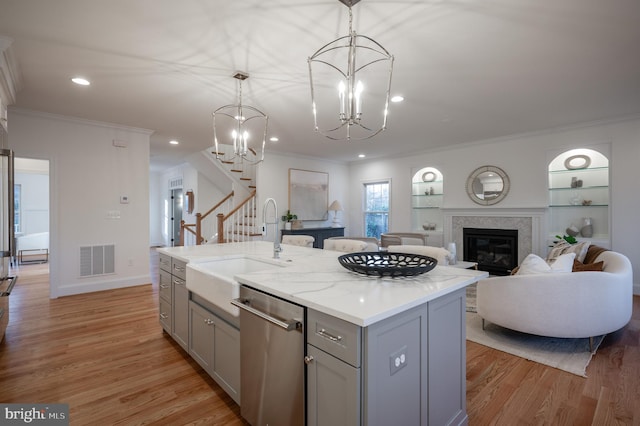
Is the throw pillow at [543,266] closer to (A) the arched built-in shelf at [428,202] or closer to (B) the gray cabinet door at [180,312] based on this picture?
(B) the gray cabinet door at [180,312]

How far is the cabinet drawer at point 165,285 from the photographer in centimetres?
284

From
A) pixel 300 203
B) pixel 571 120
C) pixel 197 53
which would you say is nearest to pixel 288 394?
pixel 197 53

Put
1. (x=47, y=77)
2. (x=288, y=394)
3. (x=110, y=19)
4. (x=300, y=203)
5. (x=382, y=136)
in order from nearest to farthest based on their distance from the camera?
(x=288, y=394) → (x=110, y=19) → (x=47, y=77) → (x=382, y=136) → (x=300, y=203)

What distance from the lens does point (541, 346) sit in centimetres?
285

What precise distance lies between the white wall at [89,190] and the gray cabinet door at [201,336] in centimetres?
326

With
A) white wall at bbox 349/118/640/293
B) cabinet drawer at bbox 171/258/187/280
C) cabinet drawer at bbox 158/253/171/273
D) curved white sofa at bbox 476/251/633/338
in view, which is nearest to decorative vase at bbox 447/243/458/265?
curved white sofa at bbox 476/251/633/338

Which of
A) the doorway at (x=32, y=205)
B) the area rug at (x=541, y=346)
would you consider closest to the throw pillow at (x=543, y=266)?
the area rug at (x=541, y=346)

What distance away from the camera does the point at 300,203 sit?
721 cm

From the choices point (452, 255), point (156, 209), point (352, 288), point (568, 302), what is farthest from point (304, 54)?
point (156, 209)

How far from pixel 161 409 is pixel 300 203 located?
5485mm

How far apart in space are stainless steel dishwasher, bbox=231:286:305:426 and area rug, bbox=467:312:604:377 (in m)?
→ 2.27

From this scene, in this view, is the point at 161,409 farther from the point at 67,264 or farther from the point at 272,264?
the point at 67,264

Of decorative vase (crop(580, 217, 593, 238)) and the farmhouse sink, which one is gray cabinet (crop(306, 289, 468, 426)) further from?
decorative vase (crop(580, 217, 593, 238))

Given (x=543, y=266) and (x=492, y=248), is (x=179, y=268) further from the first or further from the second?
(x=492, y=248)
